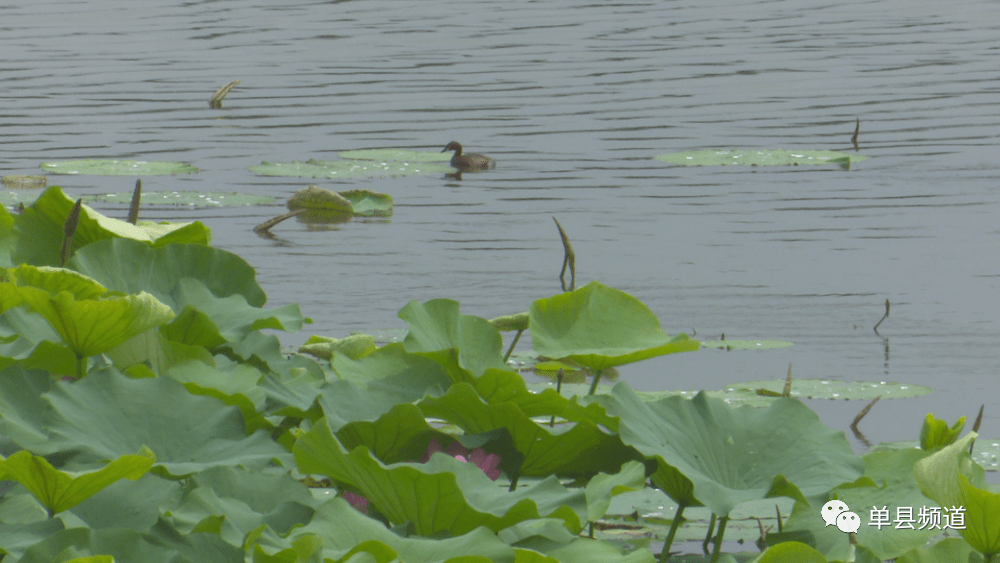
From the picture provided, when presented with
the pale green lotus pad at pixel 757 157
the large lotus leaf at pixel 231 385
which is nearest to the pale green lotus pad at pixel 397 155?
the pale green lotus pad at pixel 757 157

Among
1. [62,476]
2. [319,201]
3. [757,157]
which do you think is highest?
[62,476]

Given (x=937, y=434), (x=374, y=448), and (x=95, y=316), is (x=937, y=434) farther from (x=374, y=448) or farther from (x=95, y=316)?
(x=95, y=316)

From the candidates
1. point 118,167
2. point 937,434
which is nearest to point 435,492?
point 937,434

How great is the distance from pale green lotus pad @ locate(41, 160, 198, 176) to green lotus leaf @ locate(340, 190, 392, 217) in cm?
117

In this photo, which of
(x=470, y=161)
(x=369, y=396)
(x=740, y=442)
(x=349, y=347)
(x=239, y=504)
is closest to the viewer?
(x=239, y=504)

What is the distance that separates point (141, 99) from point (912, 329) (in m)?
6.94

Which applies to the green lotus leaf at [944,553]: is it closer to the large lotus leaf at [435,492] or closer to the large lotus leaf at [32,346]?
the large lotus leaf at [435,492]

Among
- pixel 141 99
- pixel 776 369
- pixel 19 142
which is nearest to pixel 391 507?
pixel 776 369

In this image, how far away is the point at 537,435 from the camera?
5.11 feet

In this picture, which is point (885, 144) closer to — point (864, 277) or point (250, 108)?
point (864, 277)

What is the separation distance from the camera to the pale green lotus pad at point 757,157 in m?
6.44

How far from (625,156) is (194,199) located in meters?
2.45

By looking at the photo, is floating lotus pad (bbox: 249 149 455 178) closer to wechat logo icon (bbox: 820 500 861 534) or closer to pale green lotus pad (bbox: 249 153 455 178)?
pale green lotus pad (bbox: 249 153 455 178)

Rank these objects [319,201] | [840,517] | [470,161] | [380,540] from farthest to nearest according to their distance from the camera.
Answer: [470,161], [319,201], [840,517], [380,540]
